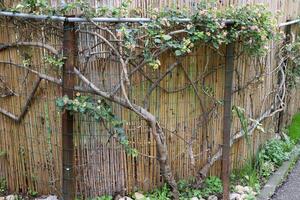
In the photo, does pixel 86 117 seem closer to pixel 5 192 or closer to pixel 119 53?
pixel 119 53

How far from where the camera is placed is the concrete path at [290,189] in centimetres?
405

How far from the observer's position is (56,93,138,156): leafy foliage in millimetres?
3213

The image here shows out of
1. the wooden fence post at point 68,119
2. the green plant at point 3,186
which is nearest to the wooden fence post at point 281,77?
the wooden fence post at point 68,119

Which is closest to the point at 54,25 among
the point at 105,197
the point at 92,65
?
the point at 92,65

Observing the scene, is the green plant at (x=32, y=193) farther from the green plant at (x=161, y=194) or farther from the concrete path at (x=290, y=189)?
the concrete path at (x=290, y=189)

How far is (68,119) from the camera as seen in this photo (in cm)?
337

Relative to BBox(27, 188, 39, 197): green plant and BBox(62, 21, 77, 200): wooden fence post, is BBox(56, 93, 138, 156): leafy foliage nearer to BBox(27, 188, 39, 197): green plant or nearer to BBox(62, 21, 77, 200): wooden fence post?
BBox(62, 21, 77, 200): wooden fence post

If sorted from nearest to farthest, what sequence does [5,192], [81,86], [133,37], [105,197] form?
[133,37]
[81,86]
[105,197]
[5,192]

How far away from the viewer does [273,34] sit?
12.7 ft

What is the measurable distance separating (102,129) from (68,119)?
40 cm

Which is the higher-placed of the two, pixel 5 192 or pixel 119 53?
pixel 119 53

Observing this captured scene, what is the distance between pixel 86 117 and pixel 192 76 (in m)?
1.11

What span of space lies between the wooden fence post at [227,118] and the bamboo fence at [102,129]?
0.14 meters

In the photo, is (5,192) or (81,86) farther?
(5,192)
